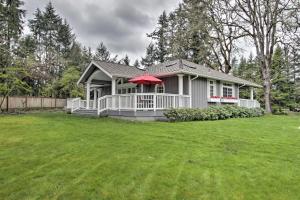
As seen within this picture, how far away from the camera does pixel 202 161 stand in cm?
440

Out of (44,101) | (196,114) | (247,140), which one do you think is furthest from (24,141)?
(44,101)

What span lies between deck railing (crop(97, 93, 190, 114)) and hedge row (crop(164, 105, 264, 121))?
0.68m

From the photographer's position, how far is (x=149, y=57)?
4347cm

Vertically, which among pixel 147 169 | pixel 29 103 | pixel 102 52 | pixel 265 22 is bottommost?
pixel 147 169

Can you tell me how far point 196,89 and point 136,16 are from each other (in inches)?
367

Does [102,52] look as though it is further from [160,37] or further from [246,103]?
[246,103]

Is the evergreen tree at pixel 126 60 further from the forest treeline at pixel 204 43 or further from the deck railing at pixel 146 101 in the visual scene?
the deck railing at pixel 146 101

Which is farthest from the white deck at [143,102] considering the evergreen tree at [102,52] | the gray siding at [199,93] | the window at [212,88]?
the evergreen tree at [102,52]

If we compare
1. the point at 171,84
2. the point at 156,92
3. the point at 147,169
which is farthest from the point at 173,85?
the point at 147,169

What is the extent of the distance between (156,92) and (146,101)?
118 inches

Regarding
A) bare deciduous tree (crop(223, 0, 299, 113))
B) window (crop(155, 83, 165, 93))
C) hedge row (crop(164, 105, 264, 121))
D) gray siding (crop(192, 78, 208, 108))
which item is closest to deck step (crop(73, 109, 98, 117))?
window (crop(155, 83, 165, 93))

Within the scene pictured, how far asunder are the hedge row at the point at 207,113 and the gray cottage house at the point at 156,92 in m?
0.66

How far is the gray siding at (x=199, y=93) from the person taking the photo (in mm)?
14062

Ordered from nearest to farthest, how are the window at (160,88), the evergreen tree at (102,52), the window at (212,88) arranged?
the window at (160,88), the window at (212,88), the evergreen tree at (102,52)
